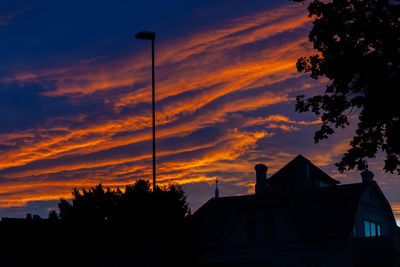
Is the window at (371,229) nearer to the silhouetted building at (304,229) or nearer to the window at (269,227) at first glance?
the silhouetted building at (304,229)

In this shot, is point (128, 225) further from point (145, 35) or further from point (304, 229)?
point (145, 35)

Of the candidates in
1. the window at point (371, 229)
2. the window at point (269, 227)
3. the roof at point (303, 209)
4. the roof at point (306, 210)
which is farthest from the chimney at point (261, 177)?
the window at point (371, 229)

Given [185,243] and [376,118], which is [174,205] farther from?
[376,118]

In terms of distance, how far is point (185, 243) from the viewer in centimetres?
4134

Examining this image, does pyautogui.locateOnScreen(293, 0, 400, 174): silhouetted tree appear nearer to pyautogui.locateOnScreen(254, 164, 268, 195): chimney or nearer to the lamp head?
the lamp head

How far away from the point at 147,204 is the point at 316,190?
15100 mm

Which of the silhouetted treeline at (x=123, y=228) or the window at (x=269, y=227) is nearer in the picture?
the silhouetted treeline at (x=123, y=228)

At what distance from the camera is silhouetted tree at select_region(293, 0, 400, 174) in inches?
865

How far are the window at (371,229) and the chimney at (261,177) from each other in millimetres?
12013

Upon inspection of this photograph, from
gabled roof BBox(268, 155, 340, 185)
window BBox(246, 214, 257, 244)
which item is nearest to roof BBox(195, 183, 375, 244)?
window BBox(246, 214, 257, 244)

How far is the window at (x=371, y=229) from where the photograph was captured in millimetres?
47312

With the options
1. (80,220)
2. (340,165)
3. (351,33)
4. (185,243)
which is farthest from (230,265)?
(351,33)

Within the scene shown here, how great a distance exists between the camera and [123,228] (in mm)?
42500

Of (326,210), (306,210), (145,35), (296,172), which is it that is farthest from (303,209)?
(145,35)
